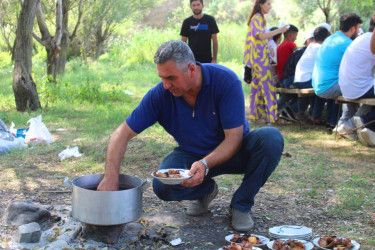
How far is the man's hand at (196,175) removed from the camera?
9.09 feet

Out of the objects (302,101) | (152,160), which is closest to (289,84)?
(302,101)

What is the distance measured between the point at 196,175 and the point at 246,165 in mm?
592

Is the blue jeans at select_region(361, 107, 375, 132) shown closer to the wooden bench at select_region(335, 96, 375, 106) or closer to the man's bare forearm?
the wooden bench at select_region(335, 96, 375, 106)

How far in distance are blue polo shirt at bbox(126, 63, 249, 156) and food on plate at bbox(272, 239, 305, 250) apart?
752 mm

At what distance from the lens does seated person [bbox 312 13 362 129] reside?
6148mm

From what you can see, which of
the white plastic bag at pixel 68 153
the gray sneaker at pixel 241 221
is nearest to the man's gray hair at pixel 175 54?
the gray sneaker at pixel 241 221

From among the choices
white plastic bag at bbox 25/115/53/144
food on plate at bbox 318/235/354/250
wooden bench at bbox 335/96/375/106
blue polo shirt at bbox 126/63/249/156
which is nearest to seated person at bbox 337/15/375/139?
wooden bench at bbox 335/96/375/106

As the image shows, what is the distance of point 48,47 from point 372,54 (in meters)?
6.22

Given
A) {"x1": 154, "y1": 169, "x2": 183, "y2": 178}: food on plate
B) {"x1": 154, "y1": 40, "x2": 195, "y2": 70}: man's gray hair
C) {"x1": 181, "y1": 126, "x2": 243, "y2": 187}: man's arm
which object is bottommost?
{"x1": 154, "y1": 169, "x2": 183, "y2": 178}: food on plate

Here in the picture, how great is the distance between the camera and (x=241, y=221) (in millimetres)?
3207

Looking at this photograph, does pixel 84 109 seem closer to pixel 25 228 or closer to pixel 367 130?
pixel 367 130

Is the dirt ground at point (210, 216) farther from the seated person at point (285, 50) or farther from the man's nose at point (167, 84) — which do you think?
the seated person at point (285, 50)

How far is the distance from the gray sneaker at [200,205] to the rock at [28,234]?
3.54 ft

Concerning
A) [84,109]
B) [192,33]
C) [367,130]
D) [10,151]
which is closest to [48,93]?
[84,109]
